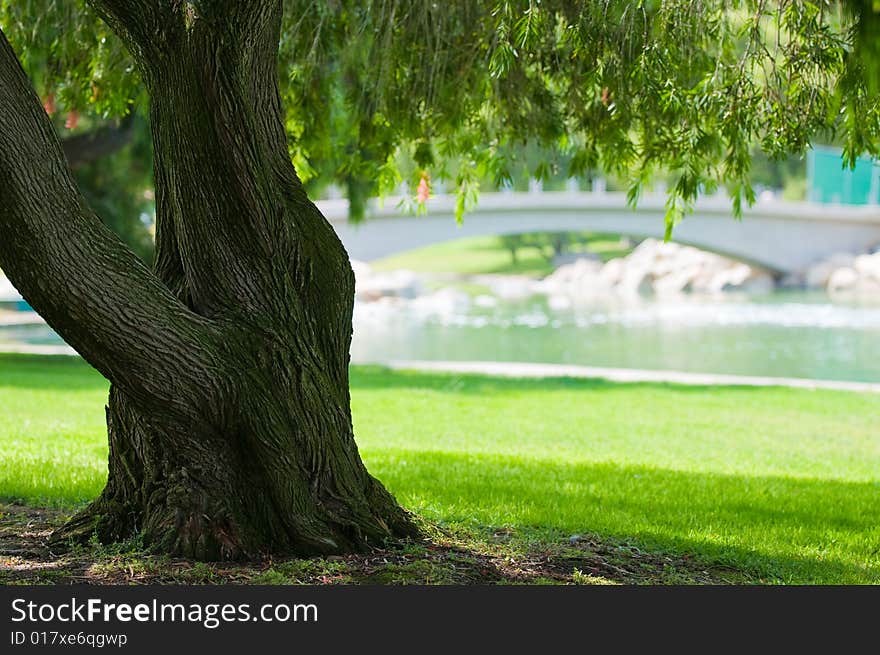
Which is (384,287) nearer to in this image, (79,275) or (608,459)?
(608,459)

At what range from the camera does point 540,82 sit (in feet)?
23.2

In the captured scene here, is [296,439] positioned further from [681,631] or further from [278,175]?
[681,631]

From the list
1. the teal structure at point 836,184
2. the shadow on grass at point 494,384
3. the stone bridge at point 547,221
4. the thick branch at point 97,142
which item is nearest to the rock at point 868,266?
→ the stone bridge at point 547,221

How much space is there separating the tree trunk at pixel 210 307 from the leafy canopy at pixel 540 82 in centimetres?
36

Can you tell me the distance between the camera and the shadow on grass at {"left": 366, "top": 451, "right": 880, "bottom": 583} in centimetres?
547

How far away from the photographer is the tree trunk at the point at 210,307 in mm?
4148

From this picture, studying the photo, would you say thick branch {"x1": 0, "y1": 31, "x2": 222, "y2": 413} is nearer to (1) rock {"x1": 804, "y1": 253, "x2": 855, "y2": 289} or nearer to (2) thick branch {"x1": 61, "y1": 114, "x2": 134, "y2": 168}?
(2) thick branch {"x1": 61, "y1": 114, "x2": 134, "y2": 168}

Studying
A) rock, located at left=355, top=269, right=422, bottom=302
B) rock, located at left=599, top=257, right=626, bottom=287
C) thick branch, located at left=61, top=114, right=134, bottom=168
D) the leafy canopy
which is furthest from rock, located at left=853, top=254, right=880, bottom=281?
the leafy canopy

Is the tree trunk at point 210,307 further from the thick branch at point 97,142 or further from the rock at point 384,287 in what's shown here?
the rock at point 384,287

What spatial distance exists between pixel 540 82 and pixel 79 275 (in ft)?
12.5

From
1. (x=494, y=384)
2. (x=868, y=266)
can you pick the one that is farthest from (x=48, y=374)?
(x=868, y=266)

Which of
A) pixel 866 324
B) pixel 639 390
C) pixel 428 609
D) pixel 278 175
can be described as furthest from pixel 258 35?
pixel 866 324

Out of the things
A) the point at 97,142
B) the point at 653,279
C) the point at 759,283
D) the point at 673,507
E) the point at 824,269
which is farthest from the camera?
the point at 653,279

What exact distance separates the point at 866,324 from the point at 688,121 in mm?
24918
